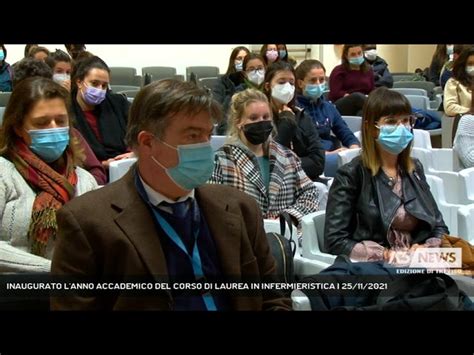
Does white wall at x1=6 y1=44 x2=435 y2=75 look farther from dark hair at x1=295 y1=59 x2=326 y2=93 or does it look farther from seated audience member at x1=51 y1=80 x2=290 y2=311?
seated audience member at x1=51 y1=80 x2=290 y2=311

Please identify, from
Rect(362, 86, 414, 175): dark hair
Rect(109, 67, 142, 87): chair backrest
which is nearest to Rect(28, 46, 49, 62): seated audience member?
Rect(109, 67, 142, 87): chair backrest

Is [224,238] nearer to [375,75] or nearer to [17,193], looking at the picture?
[17,193]

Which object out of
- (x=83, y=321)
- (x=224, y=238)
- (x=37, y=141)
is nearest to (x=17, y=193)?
(x=37, y=141)

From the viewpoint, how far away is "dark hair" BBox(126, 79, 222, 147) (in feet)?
6.33

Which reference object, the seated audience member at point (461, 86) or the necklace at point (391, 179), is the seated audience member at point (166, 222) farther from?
the seated audience member at point (461, 86)

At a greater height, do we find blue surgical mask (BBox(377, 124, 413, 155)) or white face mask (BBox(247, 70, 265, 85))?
white face mask (BBox(247, 70, 265, 85))

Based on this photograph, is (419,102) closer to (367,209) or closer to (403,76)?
(403,76)

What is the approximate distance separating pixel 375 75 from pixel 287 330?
15.7 feet

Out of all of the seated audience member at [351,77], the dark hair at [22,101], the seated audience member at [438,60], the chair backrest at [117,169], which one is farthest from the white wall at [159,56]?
the seated audience member at [438,60]

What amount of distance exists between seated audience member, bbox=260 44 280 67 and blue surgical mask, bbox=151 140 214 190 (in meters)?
3.21

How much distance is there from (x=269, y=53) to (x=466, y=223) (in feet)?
8.72

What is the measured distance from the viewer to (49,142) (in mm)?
2547

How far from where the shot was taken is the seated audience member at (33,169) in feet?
8.18

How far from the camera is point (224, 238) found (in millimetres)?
1992
